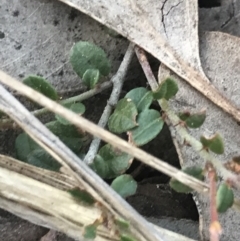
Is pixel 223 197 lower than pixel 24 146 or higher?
higher

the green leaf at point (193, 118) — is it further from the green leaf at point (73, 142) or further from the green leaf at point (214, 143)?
the green leaf at point (73, 142)

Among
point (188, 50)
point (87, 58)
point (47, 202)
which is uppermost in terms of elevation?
point (188, 50)

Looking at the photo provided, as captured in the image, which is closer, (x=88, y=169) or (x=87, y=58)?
(x=88, y=169)

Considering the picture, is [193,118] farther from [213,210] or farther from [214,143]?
[213,210]

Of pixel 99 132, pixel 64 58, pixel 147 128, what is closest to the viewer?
pixel 99 132

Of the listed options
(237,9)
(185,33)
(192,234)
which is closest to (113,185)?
(192,234)

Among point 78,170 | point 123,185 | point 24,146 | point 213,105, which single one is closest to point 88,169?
point 78,170

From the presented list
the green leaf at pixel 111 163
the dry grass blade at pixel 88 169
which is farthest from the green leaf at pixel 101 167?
the dry grass blade at pixel 88 169
